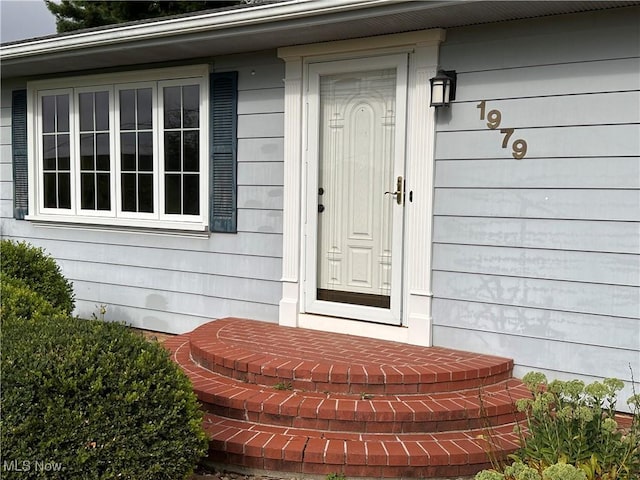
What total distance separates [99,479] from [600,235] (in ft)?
10.3

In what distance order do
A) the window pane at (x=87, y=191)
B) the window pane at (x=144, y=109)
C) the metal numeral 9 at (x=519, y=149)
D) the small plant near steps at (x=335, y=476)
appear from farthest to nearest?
1. the window pane at (x=87, y=191)
2. the window pane at (x=144, y=109)
3. the metal numeral 9 at (x=519, y=149)
4. the small plant near steps at (x=335, y=476)

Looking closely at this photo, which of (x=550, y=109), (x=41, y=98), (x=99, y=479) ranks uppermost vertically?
(x=41, y=98)

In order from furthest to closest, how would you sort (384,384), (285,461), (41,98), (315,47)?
1. (41,98)
2. (315,47)
3. (384,384)
4. (285,461)

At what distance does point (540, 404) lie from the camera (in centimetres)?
241

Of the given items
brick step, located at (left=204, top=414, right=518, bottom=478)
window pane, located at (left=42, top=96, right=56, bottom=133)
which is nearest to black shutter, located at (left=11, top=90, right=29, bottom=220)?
window pane, located at (left=42, top=96, right=56, bottom=133)

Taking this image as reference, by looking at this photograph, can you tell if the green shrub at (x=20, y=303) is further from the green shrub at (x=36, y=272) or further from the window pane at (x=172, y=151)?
the window pane at (x=172, y=151)

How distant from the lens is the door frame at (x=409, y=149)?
4219mm

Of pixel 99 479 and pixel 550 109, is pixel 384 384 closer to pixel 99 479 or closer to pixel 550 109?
pixel 99 479

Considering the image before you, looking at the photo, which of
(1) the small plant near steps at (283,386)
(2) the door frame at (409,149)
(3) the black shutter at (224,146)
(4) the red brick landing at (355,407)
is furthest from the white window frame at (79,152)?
(1) the small plant near steps at (283,386)

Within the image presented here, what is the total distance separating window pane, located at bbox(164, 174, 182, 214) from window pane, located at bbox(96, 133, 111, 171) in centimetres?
81

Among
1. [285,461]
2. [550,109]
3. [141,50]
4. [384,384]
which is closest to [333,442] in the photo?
[285,461]

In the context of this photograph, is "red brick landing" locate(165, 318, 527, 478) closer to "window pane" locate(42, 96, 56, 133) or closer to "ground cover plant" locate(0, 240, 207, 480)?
"ground cover plant" locate(0, 240, 207, 480)

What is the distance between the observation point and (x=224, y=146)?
516 centimetres

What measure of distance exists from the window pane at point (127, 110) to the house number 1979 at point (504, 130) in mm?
3334
